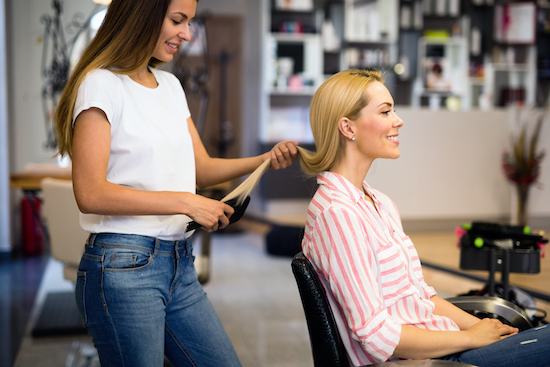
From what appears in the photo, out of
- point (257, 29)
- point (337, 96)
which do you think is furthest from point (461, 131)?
point (337, 96)

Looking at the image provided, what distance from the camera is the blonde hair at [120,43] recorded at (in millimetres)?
1140

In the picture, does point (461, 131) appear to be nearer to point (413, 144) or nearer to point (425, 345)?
point (413, 144)

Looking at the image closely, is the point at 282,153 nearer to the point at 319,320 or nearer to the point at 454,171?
the point at 319,320

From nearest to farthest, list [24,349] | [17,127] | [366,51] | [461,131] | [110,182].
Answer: [110,182] → [24,349] → [17,127] → [461,131] → [366,51]

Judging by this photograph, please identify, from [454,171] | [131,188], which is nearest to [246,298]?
[131,188]

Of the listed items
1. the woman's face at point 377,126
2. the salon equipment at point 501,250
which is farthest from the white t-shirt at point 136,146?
the salon equipment at point 501,250

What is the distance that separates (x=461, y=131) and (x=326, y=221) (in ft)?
15.4

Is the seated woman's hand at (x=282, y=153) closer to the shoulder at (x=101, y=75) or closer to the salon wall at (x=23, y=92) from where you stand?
the shoulder at (x=101, y=75)

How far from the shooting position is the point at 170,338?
4.18 ft

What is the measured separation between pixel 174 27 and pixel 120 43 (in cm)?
13

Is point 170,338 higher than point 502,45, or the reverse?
point 502,45

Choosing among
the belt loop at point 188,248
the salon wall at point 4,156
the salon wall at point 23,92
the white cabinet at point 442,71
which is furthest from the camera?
the white cabinet at point 442,71

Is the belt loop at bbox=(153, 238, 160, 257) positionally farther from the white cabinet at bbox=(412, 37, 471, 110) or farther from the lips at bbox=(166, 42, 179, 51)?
the white cabinet at bbox=(412, 37, 471, 110)

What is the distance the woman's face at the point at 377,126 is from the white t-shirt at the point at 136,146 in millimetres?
473
